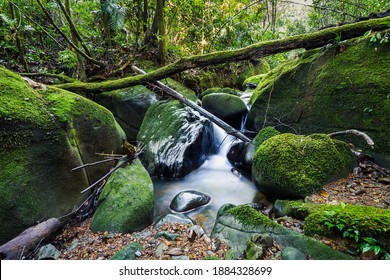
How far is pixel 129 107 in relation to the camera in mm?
6629

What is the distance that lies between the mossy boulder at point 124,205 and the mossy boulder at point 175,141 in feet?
4.04

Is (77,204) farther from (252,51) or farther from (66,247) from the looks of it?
(252,51)

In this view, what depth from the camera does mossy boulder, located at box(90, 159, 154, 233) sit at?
9.49 ft

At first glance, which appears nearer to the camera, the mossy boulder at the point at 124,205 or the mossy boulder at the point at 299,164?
the mossy boulder at the point at 124,205

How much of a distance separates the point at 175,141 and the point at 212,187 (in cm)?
127

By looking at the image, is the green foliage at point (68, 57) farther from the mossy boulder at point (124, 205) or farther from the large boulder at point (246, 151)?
the large boulder at point (246, 151)

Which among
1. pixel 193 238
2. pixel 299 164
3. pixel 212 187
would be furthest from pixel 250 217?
pixel 212 187

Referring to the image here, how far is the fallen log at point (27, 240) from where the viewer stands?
244 cm

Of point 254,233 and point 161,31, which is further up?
point 161,31

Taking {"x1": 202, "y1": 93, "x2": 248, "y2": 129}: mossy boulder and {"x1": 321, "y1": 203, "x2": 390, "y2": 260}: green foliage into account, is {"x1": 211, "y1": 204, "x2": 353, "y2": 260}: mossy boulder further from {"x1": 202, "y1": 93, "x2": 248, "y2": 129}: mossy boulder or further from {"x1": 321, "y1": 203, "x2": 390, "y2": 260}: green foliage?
{"x1": 202, "y1": 93, "x2": 248, "y2": 129}: mossy boulder

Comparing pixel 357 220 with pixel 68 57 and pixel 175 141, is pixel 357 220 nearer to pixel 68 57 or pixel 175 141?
pixel 175 141

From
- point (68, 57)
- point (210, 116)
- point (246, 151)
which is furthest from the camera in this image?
point (68, 57)

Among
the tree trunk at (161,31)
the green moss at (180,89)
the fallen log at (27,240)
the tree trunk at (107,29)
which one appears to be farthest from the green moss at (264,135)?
the tree trunk at (107,29)

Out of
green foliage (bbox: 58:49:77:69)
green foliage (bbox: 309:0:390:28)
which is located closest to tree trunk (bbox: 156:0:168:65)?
green foliage (bbox: 58:49:77:69)
